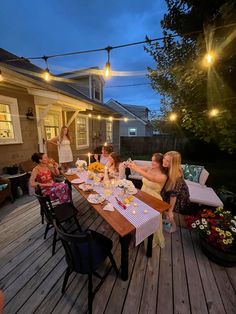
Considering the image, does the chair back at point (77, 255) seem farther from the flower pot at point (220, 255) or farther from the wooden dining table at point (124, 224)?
the flower pot at point (220, 255)

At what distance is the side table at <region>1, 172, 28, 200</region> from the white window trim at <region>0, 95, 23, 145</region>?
2.75ft

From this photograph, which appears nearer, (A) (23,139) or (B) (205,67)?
(B) (205,67)

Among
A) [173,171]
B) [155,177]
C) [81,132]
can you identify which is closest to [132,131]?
[81,132]

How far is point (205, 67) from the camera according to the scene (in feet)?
9.37

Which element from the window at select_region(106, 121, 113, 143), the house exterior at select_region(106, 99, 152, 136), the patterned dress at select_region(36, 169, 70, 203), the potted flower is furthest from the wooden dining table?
the house exterior at select_region(106, 99, 152, 136)

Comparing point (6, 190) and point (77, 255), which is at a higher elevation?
point (77, 255)

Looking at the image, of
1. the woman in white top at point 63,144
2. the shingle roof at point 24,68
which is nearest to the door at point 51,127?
the woman in white top at point 63,144

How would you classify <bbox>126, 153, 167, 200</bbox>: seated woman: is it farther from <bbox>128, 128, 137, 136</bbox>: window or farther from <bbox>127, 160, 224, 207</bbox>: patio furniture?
<bbox>128, 128, 137, 136</bbox>: window

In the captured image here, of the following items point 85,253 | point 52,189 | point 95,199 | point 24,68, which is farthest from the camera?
point 24,68

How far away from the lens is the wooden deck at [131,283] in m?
1.34

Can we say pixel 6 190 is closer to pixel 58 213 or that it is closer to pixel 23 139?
pixel 23 139

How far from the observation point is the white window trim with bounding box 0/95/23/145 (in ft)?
11.2

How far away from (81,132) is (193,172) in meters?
5.04

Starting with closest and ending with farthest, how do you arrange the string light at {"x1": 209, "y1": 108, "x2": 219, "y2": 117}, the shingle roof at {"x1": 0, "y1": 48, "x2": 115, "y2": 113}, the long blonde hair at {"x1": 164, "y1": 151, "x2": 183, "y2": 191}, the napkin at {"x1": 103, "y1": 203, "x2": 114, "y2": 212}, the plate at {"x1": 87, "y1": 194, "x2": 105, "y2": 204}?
the napkin at {"x1": 103, "y1": 203, "x2": 114, "y2": 212} → the plate at {"x1": 87, "y1": 194, "x2": 105, "y2": 204} → the long blonde hair at {"x1": 164, "y1": 151, "x2": 183, "y2": 191} → the string light at {"x1": 209, "y1": 108, "x2": 219, "y2": 117} → the shingle roof at {"x1": 0, "y1": 48, "x2": 115, "y2": 113}
